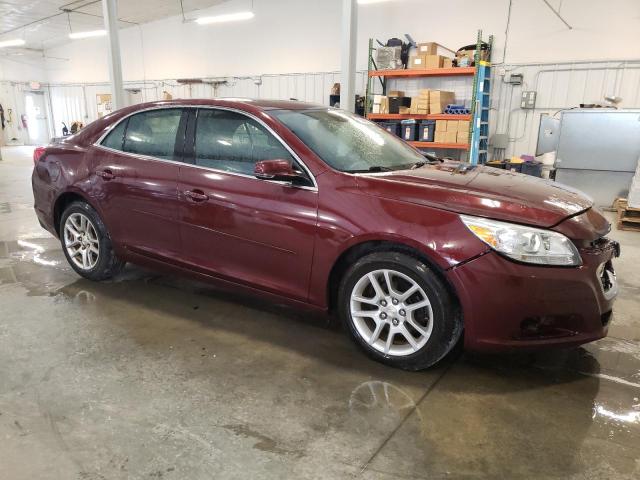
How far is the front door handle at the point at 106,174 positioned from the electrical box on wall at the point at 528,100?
8245 millimetres

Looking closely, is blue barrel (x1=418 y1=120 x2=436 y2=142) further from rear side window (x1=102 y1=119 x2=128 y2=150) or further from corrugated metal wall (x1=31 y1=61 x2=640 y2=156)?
rear side window (x1=102 y1=119 x2=128 y2=150)

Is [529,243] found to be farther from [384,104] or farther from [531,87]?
[531,87]

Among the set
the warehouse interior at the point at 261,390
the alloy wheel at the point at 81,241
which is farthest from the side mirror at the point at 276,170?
the alloy wheel at the point at 81,241

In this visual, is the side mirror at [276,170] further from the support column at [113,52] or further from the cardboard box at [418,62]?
the cardboard box at [418,62]

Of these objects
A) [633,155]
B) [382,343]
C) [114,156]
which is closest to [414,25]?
[633,155]

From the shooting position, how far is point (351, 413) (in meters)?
2.17

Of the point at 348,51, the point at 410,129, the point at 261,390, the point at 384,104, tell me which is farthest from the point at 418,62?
the point at 261,390

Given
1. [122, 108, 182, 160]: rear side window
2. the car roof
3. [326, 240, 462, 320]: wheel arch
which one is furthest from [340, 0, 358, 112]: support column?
[326, 240, 462, 320]: wheel arch

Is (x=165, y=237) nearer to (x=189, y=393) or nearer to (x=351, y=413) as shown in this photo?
(x=189, y=393)

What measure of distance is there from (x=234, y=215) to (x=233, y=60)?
1168 centimetres

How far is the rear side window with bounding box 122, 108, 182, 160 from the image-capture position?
3.18 m

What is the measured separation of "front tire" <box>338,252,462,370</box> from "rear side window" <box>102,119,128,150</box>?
6.74 ft

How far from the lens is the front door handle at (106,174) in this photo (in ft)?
11.0

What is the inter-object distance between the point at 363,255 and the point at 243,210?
78cm
